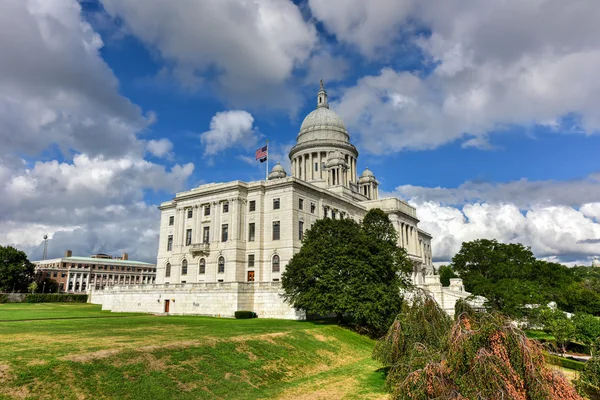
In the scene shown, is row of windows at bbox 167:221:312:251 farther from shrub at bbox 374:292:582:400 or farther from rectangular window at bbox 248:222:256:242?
shrub at bbox 374:292:582:400

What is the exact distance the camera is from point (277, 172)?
84.4 metres

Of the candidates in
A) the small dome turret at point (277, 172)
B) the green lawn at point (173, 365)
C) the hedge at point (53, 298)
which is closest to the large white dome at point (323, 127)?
the small dome turret at point (277, 172)

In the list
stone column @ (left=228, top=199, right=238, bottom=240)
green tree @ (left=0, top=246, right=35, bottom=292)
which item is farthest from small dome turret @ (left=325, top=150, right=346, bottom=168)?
green tree @ (left=0, top=246, right=35, bottom=292)

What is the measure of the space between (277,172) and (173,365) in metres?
63.9

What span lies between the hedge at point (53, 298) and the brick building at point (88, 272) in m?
38.2

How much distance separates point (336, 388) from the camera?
22812 millimetres

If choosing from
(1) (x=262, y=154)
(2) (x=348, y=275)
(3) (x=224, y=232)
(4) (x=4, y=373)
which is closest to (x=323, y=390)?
(4) (x=4, y=373)

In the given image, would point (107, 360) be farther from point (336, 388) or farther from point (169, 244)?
point (169, 244)

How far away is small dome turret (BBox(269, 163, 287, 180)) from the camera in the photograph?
83.3m

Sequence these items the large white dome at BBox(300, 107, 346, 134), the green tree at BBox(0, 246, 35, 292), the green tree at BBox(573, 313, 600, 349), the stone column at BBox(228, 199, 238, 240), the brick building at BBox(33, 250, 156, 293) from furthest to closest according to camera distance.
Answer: the brick building at BBox(33, 250, 156, 293), the large white dome at BBox(300, 107, 346, 134), the green tree at BBox(0, 246, 35, 292), the stone column at BBox(228, 199, 238, 240), the green tree at BBox(573, 313, 600, 349)

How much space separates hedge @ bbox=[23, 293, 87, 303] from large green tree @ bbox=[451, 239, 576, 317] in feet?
236

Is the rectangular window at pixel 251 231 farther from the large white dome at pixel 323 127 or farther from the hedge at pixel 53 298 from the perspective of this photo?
the hedge at pixel 53 298

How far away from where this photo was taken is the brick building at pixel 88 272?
123188 millimetres

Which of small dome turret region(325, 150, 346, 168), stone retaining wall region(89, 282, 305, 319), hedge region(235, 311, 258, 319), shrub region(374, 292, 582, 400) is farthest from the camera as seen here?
small dome turret region(325, 150, 346, 168)
